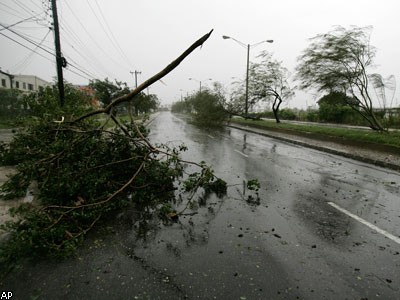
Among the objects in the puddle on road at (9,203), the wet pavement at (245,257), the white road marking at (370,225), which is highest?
the puddle on road at (9,203)

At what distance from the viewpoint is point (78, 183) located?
167 inches

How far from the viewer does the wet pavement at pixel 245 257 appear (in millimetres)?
2494

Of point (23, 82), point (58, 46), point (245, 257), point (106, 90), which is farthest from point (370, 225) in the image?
point (23, 82)

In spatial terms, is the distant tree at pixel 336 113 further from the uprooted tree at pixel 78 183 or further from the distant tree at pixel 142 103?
the uprooted tree at pixel 78 183

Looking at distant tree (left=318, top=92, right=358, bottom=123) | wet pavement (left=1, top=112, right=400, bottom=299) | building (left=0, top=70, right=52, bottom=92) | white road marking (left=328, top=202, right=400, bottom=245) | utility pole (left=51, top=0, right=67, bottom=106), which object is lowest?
wet pavement (left=1, top=112, right=400, bottom=299)

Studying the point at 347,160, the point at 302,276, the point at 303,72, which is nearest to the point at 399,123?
the point at 303,72

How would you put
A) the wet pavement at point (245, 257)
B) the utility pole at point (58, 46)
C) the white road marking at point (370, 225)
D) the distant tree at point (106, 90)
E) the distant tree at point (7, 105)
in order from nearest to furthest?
the wet pavement at point (245, 257)
the white road marking at point (370, 225)
the utility pole at point (58, 46)
the distant tree at point (7, 105)
the distant tree at point (106, 90)

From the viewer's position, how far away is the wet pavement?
2494mm

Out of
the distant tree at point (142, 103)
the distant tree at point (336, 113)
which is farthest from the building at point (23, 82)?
the distant tree at point (336, 113)

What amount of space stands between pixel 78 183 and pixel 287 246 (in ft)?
11.1

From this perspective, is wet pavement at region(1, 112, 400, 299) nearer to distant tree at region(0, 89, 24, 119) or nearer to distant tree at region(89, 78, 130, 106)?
distant tree at region(0, 89, 24, 119)

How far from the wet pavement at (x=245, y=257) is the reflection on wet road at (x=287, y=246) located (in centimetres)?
1

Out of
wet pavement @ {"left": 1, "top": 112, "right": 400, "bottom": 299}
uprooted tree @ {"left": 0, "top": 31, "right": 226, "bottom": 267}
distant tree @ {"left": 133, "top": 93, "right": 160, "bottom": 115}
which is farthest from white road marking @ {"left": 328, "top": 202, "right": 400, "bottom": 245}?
distant tree @ {"left": 133, "top": 93, "right": 160, "bottom": 115}

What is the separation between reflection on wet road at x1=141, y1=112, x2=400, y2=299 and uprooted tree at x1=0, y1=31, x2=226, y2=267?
0.87 metres
